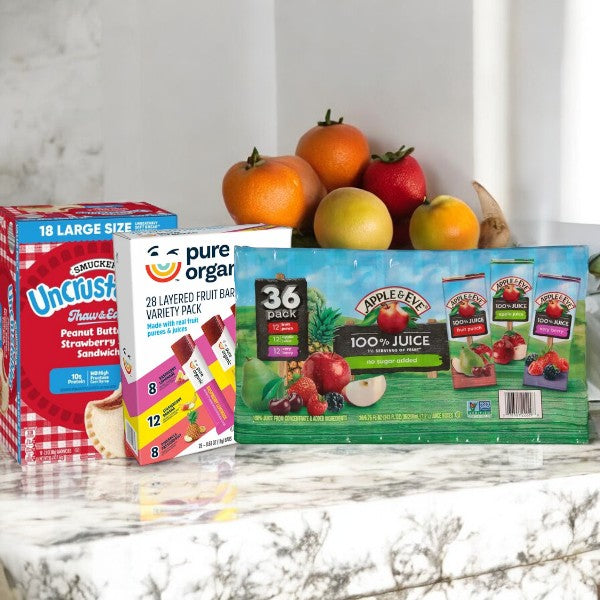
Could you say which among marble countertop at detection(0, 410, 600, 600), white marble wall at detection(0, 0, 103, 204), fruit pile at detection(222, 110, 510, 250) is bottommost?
marble countertop at detection(0, 410, 600, 600)

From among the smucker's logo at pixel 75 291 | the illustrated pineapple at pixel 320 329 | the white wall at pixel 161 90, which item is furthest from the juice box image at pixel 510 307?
the white wall at pixel 161 90

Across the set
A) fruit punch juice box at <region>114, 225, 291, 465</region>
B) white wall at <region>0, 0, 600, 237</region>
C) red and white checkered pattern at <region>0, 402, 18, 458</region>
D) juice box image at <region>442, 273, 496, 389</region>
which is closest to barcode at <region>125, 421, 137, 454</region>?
fruit punch juice box at <region>114, 225, 291, 465</region>

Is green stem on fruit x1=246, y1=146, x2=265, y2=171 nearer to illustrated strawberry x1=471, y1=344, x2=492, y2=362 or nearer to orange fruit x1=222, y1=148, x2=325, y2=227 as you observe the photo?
orange fruit x1=222, y1=148, x2=325, y2=227

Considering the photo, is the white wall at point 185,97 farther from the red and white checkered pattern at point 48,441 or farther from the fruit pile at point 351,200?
the red and white checkered pattern at point 48,441

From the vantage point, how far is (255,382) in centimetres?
93

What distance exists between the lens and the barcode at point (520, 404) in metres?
0.93

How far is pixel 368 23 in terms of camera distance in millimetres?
1544

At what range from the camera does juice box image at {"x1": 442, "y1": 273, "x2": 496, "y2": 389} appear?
0.93 metres

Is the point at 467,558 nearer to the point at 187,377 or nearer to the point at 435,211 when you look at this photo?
the point at 187,377

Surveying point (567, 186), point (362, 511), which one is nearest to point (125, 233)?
point (362, 511)

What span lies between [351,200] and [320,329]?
0.30 meters

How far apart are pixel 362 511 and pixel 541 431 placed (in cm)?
25

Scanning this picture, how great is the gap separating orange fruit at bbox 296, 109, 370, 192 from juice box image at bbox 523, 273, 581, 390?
20.0 inches

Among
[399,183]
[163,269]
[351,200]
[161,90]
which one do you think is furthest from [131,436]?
[161,90]
